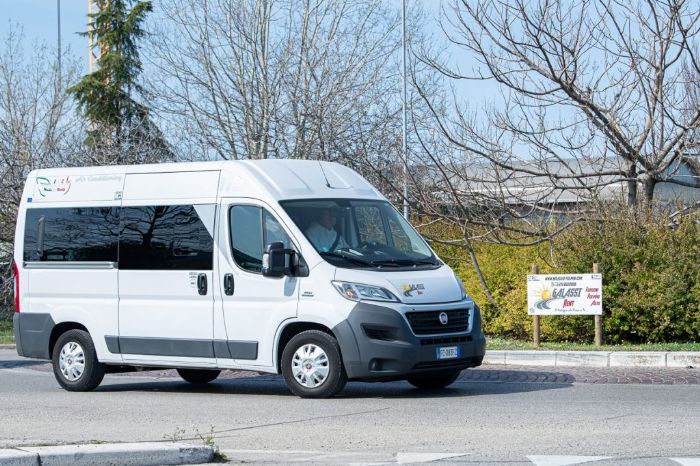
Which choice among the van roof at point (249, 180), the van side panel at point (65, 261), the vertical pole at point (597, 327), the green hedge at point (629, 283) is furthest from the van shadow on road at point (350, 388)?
the green hedge at point (629, 283)

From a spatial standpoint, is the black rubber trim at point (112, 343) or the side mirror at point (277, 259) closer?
the side mirror at point (277, 259)

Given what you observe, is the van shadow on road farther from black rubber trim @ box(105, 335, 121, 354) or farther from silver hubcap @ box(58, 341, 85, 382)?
black rubber trim @ box(105, 335, 121, 354)

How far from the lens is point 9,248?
100 feet

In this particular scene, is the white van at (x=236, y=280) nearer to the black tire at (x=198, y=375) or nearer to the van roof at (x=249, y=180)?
the van roof at (x=249, y=180)

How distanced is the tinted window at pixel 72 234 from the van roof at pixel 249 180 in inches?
8.4

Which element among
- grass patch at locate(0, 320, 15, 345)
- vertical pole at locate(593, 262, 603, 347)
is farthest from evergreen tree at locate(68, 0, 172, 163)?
vertical pole at locate(593, 262, 603, 347)

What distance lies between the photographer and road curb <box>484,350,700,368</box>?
16062 millimetres

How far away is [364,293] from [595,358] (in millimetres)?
5680

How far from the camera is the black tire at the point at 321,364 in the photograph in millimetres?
12125

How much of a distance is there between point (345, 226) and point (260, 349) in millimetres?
1591

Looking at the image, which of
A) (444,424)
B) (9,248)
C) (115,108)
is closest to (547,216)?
(444,424)

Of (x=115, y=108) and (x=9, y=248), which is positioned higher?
(x=115, y=108)

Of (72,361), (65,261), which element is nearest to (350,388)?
(72,361)

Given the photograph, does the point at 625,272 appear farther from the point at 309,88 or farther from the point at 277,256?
the point at 309,88
